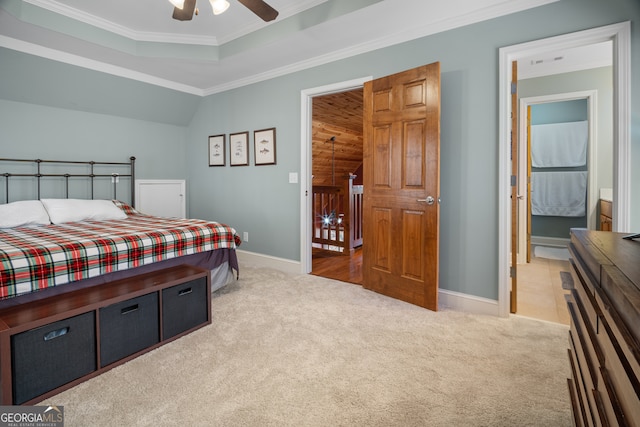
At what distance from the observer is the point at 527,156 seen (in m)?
4.21

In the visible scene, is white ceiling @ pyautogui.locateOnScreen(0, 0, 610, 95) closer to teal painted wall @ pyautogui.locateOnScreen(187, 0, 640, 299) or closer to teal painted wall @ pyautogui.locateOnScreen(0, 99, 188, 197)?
teal painted wall @ pyautogui.locateOnScreen(187, 0, 640, 299)

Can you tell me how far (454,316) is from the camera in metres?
2.58

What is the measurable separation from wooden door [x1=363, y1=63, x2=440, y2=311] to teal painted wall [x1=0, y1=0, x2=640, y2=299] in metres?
0.25

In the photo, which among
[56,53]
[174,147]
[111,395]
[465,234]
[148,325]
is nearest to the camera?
[111,395]

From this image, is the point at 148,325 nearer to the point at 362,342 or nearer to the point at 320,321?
the point at 320,321

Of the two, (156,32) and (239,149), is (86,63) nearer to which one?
(156,32)

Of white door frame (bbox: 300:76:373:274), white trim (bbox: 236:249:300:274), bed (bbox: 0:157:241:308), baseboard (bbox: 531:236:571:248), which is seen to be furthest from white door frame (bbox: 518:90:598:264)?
bed (bbox: 0:157:241:308)

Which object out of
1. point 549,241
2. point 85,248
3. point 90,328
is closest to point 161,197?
point 85,248

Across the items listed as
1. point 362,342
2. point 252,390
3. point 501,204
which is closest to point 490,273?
point 501,204

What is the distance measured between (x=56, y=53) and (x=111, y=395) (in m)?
3.54

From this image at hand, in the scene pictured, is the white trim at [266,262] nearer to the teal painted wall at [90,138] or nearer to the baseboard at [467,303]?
the baseboard at [467,303]

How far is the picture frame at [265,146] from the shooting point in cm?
398

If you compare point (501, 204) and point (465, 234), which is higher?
point (501, 204)

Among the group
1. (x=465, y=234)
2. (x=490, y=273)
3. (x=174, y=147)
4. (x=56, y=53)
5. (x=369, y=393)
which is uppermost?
(x=56, y=53)
